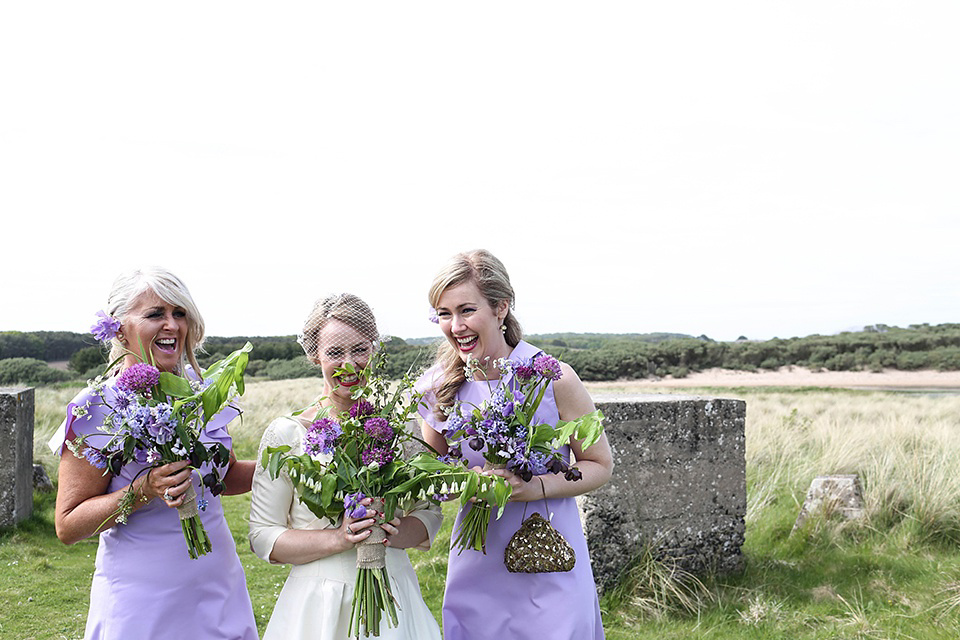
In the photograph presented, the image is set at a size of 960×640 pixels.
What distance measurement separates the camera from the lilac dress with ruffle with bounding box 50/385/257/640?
2.99 meters

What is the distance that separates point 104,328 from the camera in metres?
2.98

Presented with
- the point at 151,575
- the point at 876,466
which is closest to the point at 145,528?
the point at 151,575

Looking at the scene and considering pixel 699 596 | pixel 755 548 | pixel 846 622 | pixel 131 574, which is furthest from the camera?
pixel 755 548

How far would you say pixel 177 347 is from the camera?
318 centimetres

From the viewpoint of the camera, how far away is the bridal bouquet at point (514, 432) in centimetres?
284

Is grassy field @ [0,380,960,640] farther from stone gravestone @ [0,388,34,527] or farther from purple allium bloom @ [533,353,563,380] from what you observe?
purple allium bloom @ [533,353,563,380]

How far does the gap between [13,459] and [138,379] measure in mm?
6536

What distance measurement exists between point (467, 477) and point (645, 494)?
3.51 meters

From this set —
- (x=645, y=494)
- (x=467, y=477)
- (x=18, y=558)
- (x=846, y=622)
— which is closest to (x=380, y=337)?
(x=467, y=477)

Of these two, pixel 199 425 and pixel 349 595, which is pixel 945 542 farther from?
pixel 199 425

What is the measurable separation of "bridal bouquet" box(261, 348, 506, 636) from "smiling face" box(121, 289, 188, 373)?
652 millimetres

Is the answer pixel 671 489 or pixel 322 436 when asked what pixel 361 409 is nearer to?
pixel 322 436

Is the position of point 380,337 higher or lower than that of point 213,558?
higher

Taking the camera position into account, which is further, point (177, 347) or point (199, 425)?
point (177, 347)
